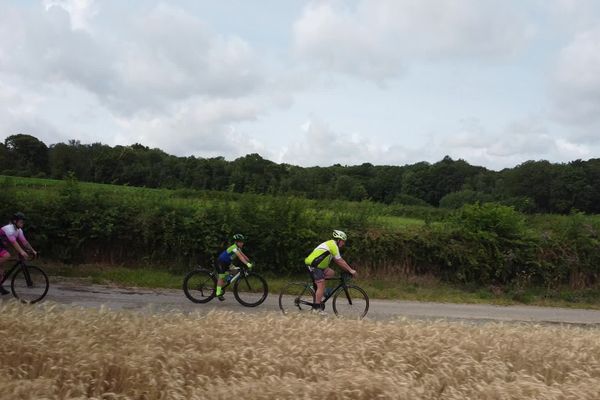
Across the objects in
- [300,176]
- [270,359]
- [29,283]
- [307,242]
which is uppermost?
[300,176]

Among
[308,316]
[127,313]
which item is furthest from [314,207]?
[127,313]

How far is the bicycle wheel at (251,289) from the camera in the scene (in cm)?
1274

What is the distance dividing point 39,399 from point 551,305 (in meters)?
16.4

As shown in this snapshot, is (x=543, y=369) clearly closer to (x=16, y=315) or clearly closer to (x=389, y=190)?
(x=16, y=315)

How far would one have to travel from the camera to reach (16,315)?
5.36m

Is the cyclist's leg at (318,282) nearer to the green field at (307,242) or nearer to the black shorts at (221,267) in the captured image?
the black shorts at (221,267)

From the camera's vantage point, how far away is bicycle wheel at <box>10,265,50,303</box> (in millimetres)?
11680

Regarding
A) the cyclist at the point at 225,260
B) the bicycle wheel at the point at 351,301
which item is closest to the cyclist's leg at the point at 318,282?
the bicycle wheel at the point at 351,301

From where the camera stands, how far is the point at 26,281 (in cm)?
1181

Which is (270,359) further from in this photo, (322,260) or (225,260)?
(225,260)

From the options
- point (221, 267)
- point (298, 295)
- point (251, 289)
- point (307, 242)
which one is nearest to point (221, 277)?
point (221, 267)

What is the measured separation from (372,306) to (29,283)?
27.3 feet

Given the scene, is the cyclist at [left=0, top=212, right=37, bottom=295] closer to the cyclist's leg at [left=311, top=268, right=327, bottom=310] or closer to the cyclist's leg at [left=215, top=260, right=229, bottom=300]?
the cyclist's leg at [left=215, top=260, right=229, bottom=300]

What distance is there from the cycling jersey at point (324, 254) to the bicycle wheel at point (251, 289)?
211cm
